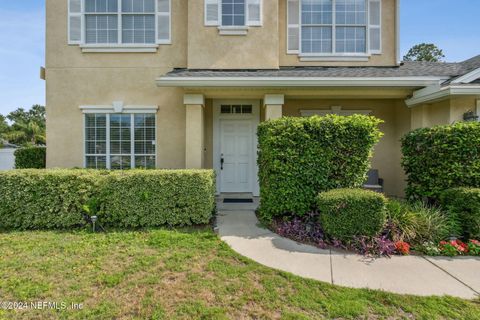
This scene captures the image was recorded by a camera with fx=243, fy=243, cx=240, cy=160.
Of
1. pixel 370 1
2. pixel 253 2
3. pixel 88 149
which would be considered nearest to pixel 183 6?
pixel 253 2

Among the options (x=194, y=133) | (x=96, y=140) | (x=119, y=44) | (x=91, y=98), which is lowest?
(x=96, y=140)

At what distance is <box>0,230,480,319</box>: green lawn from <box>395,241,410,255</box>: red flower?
1.26 metres

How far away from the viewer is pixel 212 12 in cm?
743

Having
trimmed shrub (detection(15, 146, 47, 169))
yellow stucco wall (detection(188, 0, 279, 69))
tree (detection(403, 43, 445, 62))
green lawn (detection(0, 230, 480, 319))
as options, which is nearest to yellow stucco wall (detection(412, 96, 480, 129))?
yellow stucco wall (detection(188, 0, 279, 69))

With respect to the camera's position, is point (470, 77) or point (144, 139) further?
point (144, 139)

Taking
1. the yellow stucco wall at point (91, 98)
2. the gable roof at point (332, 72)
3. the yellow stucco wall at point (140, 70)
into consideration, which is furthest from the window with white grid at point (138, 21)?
the gable roof at point (332, 72)

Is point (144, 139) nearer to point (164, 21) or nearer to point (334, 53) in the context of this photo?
point (164, 21)

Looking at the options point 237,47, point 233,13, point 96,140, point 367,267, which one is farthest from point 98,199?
point 233,13

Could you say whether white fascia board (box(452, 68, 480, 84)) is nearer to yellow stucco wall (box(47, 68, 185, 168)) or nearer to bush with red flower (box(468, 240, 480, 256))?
bush with red flower (box(468, 240, 480, 256))

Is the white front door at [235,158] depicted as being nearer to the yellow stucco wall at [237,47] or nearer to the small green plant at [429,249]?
the yellow stucco wall at [237,47]

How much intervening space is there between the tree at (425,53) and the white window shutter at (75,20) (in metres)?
36.4

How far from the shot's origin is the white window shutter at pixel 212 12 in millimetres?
7406

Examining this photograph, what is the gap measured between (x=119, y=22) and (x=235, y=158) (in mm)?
5614

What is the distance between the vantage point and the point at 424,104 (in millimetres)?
6871
